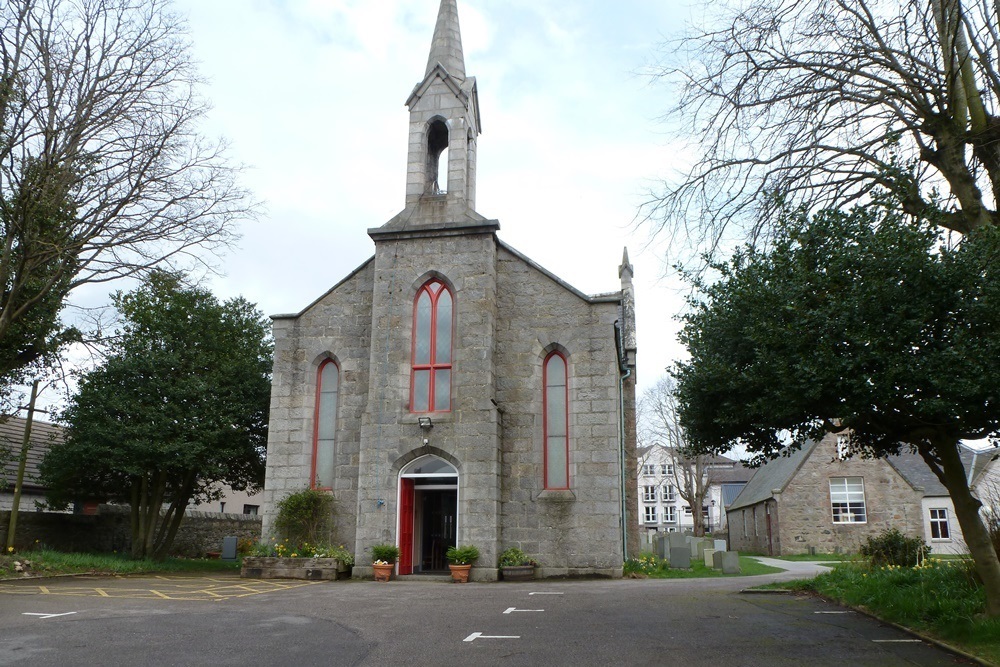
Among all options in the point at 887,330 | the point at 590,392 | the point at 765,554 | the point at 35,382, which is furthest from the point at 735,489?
the point at 887,330

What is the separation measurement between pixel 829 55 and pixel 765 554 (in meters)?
39.3

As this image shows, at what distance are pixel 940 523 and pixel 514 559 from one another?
3196 centimetres

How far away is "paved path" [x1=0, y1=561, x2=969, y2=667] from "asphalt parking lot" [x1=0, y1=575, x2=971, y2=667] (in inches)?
0.9

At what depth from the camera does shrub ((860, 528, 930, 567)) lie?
55.0 ft

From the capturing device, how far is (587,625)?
37.1 ft

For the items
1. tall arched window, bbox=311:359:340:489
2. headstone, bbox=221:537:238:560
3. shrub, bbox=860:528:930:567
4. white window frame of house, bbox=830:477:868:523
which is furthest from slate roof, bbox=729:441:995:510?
headstone, bbox=221:537:238:560

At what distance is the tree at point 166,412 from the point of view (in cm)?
2475

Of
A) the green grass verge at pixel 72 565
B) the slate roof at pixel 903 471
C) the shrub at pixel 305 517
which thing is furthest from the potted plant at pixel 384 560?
the slate roof at pixel 903 471

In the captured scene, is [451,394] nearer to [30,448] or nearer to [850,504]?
[30,448]

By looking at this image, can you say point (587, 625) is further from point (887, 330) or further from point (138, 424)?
point (138, 424)

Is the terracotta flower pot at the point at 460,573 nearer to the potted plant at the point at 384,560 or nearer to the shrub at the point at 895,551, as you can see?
the potted plant at the point at 384,560

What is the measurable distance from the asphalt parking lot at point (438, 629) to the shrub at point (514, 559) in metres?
3.78

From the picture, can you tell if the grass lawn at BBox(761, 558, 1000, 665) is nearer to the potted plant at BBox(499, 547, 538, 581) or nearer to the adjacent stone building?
the potted plant at BBox(499, 547, 538, 581)

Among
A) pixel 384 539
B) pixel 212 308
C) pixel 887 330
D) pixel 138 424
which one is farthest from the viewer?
pixel 212 308
